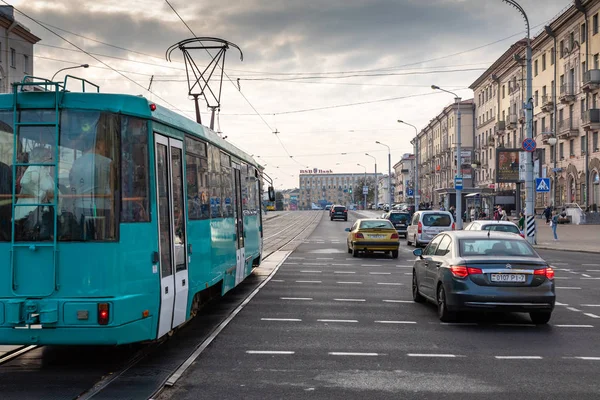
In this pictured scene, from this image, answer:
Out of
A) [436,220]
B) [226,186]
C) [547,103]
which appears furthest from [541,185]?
[547,103]

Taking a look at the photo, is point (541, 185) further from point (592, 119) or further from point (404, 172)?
point (404, 172)

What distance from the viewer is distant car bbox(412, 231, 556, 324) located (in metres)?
10.1

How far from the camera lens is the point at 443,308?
10.6 metres

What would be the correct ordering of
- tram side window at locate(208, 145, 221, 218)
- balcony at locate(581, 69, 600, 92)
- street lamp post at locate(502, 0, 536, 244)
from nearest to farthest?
tram side window at locate(208, 145, 221, 218) < street lamp post at locate(502, 0, 536, 244) < balcony at locate(581, 69, 600, 92)

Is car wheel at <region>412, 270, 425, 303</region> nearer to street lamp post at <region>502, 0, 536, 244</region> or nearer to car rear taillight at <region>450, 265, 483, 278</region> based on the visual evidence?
car rear taillight at <region>450, 265, 483, 278</region>

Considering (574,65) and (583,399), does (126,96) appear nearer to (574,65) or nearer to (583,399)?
(583,399)

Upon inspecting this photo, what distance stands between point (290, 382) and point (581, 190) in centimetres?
5081

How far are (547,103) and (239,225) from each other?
50779 millimetres

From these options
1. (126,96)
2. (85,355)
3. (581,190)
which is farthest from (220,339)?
(581,190)

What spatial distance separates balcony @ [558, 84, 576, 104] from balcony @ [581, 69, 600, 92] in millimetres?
3440

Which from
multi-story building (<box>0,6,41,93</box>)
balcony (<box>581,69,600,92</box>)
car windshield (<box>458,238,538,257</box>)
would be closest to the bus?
car windshield (<box>458,238,538,257</box>)

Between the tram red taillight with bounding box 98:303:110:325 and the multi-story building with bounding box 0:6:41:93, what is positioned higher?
the multi-story building with bounding box 0:6:41:93

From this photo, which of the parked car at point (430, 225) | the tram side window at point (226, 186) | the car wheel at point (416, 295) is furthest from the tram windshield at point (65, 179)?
the parked car at point (430, 225)

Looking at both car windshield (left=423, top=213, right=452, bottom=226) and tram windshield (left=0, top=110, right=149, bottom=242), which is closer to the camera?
tram windshield (left=0, top=110, right=149, bottom=242)
